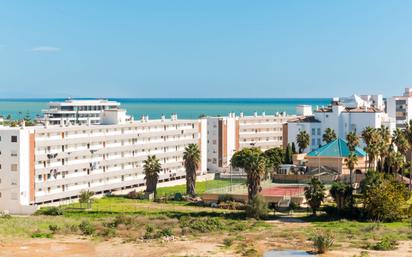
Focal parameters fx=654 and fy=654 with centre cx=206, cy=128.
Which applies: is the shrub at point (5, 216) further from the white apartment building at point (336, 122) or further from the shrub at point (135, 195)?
the white apartment building at point (336, 122)

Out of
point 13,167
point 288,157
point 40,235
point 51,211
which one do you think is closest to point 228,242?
point 40,235

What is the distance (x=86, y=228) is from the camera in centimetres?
7612

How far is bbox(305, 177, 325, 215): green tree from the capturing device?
8044cm

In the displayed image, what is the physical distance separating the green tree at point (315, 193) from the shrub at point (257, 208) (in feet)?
18.6

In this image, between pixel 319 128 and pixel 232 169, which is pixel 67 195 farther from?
pixel 319 128

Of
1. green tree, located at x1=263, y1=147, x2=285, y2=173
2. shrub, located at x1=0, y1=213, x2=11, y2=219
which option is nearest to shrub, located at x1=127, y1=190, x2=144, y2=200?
shrub, located at x1=0, y1=213, x2=11, y2=219

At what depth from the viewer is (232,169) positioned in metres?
136

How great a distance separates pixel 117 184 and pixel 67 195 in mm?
12269

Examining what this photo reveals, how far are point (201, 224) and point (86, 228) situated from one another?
1344cm

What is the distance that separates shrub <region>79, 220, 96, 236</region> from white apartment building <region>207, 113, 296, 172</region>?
6481 cm

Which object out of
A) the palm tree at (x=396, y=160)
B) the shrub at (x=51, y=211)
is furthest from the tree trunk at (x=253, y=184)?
the palm tree at (x=396, y=160)

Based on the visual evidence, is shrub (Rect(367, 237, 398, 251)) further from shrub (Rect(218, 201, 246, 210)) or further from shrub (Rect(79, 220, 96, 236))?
shrub (Rect(79, 220, 96, 236))

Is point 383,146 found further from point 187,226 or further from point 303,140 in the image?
point 187,226

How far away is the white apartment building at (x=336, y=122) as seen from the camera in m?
139
